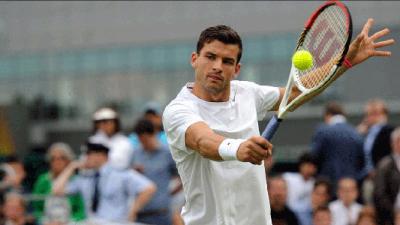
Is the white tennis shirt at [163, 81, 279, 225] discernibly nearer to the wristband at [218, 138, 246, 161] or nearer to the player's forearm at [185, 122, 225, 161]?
the player's forearm at [185, 122, 225, 161]

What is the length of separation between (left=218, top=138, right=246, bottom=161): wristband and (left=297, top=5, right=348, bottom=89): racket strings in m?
0.63

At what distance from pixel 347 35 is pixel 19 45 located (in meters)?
17.4

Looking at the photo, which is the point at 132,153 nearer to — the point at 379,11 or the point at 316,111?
the point at 379,11

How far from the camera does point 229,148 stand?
5301 mm

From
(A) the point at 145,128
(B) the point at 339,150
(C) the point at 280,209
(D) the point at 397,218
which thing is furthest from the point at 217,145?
(B) the point at 339,150

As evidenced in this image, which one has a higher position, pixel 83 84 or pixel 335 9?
pixel 335 9

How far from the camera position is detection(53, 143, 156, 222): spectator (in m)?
10.5

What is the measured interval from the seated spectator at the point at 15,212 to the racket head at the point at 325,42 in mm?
6032

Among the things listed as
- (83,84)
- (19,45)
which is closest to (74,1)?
(19,45)

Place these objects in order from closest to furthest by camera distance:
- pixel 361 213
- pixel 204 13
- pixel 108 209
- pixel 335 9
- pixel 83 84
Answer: pixel 335 9
pixel 361 213
pixel 108 209
pixel 204 13
pixel 83 84

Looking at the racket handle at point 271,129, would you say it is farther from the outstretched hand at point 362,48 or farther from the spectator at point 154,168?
the spectator at point 154,168

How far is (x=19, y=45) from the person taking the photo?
22.4 metres

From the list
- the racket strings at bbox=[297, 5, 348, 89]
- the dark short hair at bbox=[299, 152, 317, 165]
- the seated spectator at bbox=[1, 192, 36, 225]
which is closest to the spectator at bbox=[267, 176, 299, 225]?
the dark short hair at bbox=[299, 152, 317, 165]

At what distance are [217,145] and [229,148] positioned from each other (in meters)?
0.12
